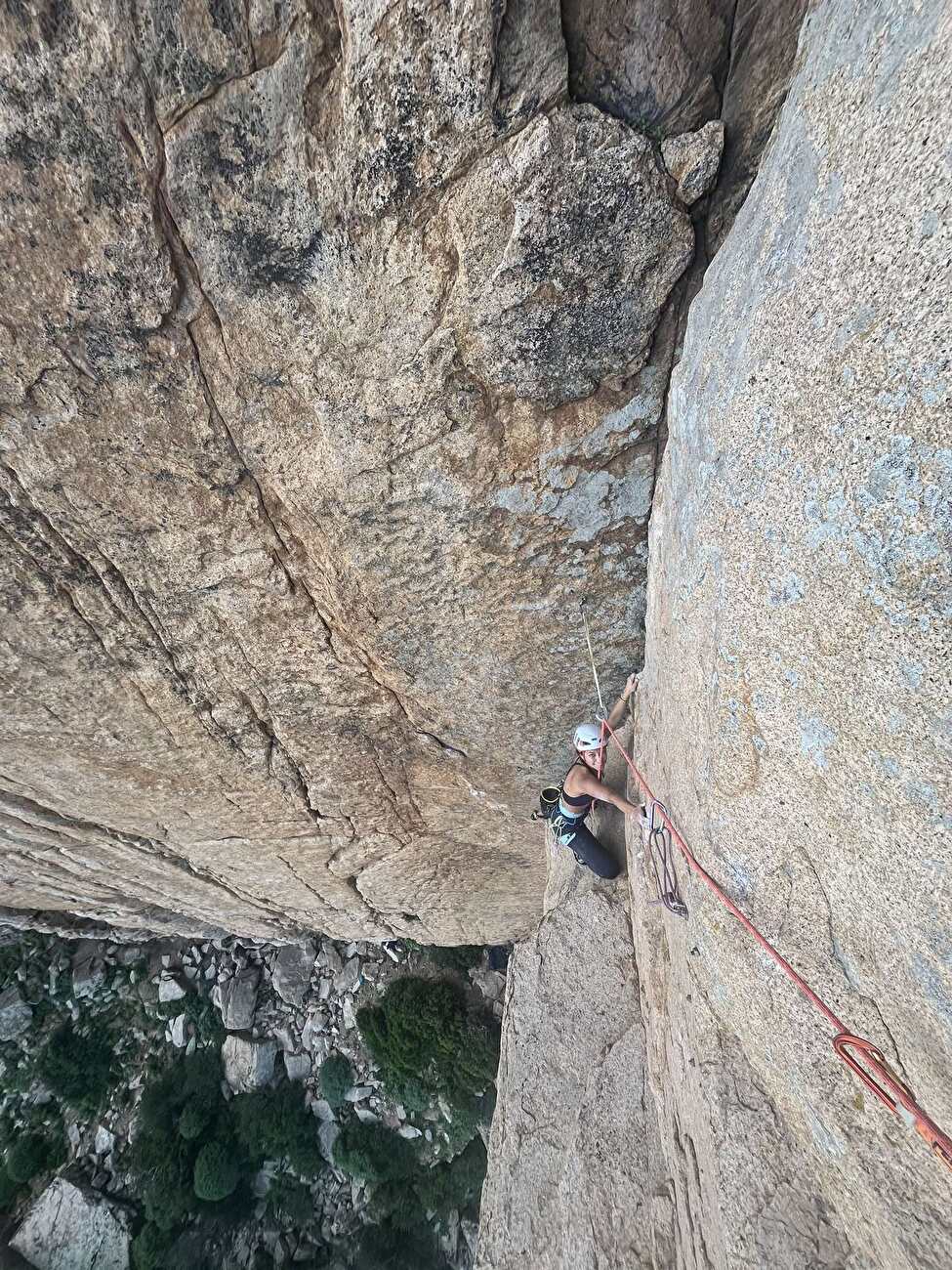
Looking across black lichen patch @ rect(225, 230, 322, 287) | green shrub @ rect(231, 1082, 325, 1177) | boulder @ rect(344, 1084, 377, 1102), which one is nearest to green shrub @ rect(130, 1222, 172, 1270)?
green shrub @ rect(231, 1082, 325, 1177)

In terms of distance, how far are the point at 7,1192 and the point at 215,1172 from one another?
3.53m

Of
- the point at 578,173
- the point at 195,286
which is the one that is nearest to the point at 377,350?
the point at 195,286

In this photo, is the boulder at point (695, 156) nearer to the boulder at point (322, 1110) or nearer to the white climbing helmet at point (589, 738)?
the white climbing helmet at point (589, 738)

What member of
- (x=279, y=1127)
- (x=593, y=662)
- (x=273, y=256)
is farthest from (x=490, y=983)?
(x=273, y=256)

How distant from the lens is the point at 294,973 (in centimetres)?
1144

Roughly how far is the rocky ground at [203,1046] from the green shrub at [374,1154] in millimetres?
206

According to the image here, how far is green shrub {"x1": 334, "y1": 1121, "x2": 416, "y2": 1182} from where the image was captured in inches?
414

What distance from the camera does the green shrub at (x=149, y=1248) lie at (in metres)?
10.0

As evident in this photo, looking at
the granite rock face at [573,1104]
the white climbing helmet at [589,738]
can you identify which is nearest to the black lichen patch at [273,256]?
the white climbing helmet at [589,738]

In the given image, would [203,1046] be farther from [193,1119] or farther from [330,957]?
[330,957]

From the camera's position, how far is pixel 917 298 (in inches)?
49.3

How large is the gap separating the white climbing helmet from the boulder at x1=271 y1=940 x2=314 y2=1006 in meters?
9.99

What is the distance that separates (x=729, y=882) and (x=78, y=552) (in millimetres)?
3464

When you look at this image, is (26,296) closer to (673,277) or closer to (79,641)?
(79,641)
